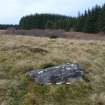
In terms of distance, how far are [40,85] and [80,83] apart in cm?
139

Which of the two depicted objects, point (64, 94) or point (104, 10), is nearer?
point (64, 94)

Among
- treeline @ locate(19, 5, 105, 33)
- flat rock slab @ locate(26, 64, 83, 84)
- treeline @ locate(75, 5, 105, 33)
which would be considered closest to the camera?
flat rock slab @ locate(26, 64, 83, 84)

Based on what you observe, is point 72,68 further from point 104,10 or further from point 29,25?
→ point 29,25

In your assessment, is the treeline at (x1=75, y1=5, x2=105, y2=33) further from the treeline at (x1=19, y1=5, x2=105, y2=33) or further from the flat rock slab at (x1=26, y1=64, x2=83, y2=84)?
the flat rock slab at (x1=26, y1=64, x2=83, y2=84)

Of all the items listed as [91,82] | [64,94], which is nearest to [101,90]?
[91,82]

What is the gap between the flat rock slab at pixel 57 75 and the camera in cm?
1081

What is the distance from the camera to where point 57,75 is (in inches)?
431

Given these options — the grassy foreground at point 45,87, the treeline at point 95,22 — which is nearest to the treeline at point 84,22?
the treeline at point 95,22

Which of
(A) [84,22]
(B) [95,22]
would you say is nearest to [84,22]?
(A) [84,22]

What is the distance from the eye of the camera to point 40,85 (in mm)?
10547

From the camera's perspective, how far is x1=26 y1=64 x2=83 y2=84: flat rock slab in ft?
35.5

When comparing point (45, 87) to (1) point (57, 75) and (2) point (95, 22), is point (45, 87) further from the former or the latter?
(2) point (95, 22)

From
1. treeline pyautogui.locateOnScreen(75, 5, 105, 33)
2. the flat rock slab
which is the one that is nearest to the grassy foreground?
the flat rock slab

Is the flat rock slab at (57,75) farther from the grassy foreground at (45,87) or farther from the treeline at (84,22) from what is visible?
the treeline at (84,22)
